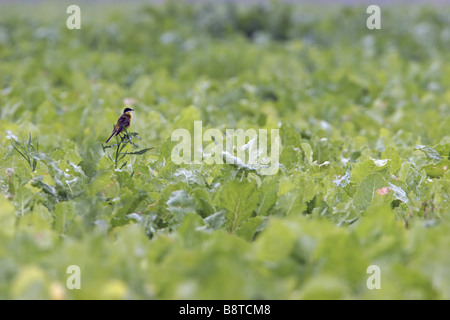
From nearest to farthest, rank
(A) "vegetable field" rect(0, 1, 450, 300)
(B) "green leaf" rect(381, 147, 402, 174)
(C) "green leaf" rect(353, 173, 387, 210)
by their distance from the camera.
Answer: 1. (A) "vegetable field" rect(0, 1, 450, 300)
2. (C) "green leaf" rect(353, 173, 387, 210)
3. (B) "green leaf" rect(381, 147, 402, 174)

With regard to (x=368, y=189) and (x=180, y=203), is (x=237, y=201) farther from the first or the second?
(x=368, y=189)

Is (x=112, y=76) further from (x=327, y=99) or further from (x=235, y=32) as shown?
(x=235, y=32)

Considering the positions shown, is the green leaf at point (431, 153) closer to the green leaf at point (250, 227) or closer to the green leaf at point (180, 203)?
the green leaf at point (250, 227)

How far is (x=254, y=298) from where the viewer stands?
1.57 meters

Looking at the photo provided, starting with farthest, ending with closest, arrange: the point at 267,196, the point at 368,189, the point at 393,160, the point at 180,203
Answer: the point at 393,160 < the point at 368,189 < the point at 267,196 < the point at 180,203

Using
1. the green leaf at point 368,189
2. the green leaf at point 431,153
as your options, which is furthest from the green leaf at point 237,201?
the green leaf at point 431,153

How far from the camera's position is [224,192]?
2.32 metres

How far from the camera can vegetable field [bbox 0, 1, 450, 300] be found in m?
1.58

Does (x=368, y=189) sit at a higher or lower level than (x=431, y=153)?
lower

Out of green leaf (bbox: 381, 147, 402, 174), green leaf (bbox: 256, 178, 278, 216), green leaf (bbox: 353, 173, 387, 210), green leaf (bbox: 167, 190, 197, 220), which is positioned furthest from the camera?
green leaf (bbox: 381, 147, 402, 174)

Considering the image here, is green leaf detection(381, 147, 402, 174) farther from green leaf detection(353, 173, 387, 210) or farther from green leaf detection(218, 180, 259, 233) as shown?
green leaf detection(218, 180, 259, 233)

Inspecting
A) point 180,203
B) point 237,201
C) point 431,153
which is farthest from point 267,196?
point 431,153

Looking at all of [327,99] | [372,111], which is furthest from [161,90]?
[372,111]

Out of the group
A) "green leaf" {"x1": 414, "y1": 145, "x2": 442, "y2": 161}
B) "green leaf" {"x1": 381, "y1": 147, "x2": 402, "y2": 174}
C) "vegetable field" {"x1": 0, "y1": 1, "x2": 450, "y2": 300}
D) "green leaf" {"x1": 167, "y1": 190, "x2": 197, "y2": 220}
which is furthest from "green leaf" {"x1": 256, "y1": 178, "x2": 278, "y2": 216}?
"green leaf" {"x1": 414, "y1": 145, "x2": 442, "y2": 161}
